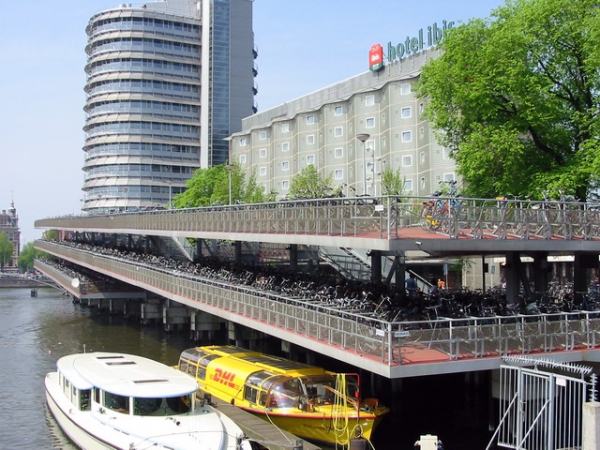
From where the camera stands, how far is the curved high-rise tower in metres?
127

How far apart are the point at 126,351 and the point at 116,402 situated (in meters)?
23.3

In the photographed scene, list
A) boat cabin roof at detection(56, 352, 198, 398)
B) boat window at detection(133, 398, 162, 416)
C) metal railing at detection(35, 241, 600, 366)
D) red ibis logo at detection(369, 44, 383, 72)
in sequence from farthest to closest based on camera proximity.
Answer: red ibis logo at detection(369, 44, 383, 72)
boat cabin roof at detection(56, 352, 198, 398)
boat window at detection(133, 398, 162, 416)
metal railing at detection(35, 241, 600, 366)

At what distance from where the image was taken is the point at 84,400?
23.8 m

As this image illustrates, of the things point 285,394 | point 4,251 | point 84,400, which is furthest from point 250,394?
point 4,251

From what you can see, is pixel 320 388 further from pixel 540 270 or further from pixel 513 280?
pixel 540 270

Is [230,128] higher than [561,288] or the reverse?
higher

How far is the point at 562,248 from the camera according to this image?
23.7 meters

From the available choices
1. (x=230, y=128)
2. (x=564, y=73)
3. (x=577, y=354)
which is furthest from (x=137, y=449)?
(x=230, y=128)

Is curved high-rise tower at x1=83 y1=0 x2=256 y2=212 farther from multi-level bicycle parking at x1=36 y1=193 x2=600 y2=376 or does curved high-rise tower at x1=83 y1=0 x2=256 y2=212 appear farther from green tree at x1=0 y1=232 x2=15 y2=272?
multi-level bicycle parking at x1=36 y1=193 x2=600 y2=376

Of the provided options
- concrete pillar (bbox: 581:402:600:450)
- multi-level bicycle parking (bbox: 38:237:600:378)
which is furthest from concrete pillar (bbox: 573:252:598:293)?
concrete pillar (bbox: 581:402:600:450)

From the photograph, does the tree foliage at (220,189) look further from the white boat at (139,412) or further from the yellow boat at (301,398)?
the white boat at (139,412)

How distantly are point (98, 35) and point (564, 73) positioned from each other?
113 meters

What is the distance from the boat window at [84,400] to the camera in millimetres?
23656

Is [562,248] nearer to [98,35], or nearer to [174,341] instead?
[174,341]
